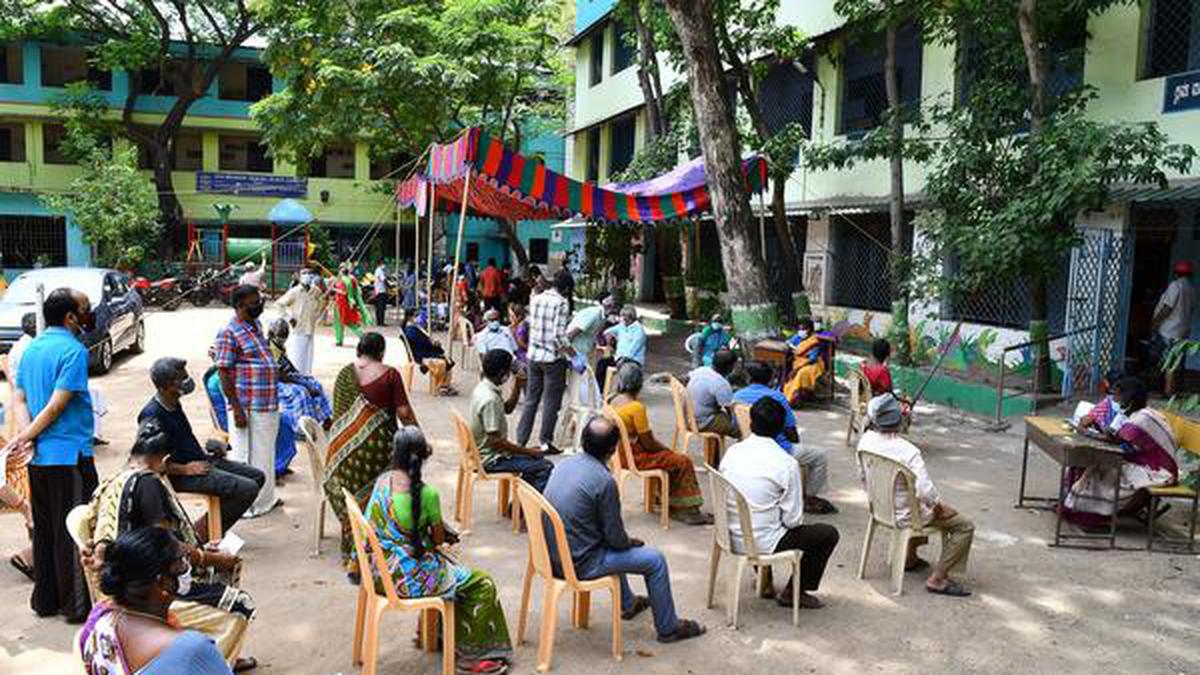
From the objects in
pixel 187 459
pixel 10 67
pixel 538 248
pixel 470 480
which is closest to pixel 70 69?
pixel 10 67

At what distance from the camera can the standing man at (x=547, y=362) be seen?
7949 millimetres

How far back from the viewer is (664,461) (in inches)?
241

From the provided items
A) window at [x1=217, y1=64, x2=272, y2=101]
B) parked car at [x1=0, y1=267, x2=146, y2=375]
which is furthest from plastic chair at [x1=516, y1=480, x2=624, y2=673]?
window at [x1=217, y1=64, x2=272, y2=101]

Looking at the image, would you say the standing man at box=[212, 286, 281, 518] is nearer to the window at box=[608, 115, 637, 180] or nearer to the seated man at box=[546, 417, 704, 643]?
the seated man at box=[546, 417, 704, 643]

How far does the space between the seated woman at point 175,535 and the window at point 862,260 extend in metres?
11.6

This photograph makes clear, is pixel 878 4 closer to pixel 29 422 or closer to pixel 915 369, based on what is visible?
pixel 915 369

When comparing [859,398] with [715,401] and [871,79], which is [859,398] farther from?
[871,79]

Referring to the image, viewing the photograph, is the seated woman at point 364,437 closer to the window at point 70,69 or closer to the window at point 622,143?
the window at point 622,143

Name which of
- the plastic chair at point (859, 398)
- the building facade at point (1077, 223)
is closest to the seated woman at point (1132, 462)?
the plastic chair at point (859, 398)

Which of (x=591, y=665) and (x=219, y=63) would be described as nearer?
(x=591, y=665)

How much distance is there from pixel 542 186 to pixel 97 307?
234 inches

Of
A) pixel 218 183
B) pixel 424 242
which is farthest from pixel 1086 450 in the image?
pixel 218 183

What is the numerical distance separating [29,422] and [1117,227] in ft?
33.9

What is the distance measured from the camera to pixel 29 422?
4.25 meters
